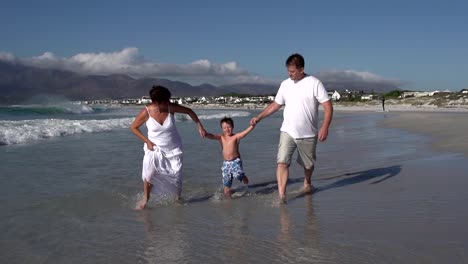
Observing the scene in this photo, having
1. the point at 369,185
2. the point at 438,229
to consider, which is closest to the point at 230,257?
the point at 438,229

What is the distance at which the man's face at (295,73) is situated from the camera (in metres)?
5.39

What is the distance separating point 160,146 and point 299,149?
5.48 feet

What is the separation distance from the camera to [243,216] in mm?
4621

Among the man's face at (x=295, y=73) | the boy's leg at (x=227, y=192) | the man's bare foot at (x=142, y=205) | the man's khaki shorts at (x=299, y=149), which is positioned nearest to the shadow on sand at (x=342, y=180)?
the boy's leg at (x=227, y=192)

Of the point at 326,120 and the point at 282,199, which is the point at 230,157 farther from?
the point at 326,120

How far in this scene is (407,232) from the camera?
12.5 ft

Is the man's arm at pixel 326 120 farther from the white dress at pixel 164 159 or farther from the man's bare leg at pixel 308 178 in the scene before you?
the white dress at pixel 164 159

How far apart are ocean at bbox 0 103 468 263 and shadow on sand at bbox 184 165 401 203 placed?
1 cm

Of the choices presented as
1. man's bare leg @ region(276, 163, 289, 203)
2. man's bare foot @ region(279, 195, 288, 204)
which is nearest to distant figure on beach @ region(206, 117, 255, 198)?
man's bare leg @ region(276, 163, 289, 203)

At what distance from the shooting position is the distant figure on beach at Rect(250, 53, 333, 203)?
538cm

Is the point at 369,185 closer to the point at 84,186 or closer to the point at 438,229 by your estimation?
the point at 438,229

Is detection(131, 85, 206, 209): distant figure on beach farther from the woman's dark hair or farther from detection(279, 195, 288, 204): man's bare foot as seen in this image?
detection(279, 195, 288, 204): man's bare foot

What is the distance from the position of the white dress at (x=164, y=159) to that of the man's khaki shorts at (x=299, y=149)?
3.96ft

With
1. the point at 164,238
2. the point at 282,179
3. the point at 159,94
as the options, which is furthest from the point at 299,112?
the point at 164,238
